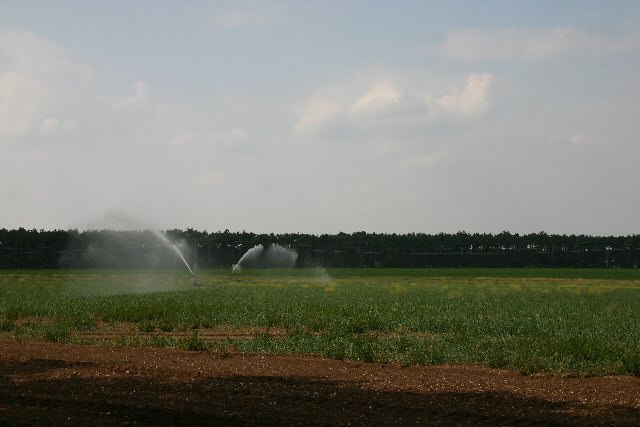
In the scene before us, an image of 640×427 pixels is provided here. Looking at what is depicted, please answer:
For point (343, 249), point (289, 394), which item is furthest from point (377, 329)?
point (343, 249)

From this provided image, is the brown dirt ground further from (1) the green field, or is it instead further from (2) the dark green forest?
(2) the dark green forest

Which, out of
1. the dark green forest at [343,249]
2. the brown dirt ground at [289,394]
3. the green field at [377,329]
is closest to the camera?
the brown dirt ground at [289,394]

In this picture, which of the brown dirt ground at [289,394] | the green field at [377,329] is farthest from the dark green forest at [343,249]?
the brown dirt ground at [289,394]

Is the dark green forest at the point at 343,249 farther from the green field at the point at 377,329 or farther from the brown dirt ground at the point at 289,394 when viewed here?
the brown dirt ground at the point at 289,394

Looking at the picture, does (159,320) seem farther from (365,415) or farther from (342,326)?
(365,415)

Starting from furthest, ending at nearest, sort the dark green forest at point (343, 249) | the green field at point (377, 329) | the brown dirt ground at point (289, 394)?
the dark green forest at point (343, 249)
the green field at point (377, 329)
the brown dirt ground at point (289, 394)

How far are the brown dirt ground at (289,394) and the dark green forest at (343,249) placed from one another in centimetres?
9174

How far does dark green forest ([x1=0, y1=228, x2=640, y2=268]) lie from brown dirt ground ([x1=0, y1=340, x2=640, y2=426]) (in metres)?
91.7

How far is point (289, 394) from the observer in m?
11.7

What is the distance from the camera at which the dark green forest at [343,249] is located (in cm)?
11038

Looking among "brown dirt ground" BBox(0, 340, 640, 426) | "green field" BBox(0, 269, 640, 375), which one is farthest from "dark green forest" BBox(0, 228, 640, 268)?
"brown dirt ground" BBox(0, 340, 640, 426)

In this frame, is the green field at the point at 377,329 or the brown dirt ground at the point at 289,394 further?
the green field at the point at 377,329

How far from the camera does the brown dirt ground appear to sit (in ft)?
33.3

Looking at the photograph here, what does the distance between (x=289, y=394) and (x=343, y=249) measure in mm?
131829
